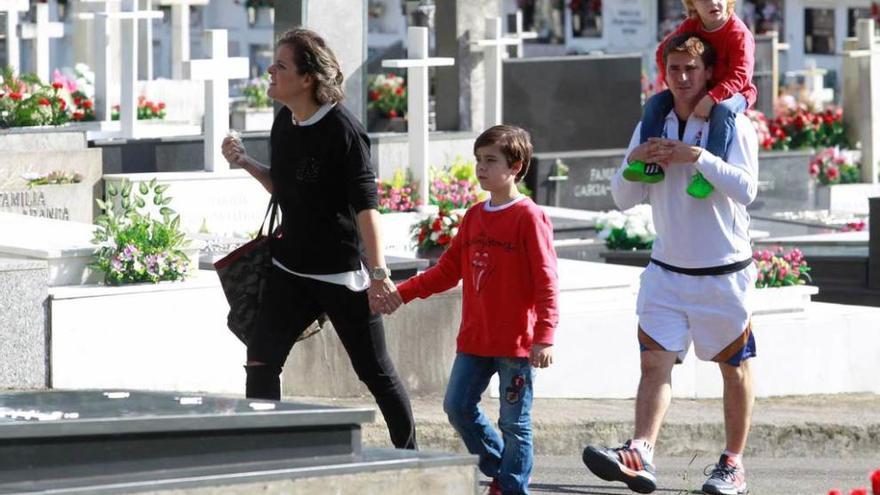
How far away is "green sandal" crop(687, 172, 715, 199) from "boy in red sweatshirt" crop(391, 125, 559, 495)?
0.47 meters

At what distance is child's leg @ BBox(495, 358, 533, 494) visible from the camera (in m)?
5.52

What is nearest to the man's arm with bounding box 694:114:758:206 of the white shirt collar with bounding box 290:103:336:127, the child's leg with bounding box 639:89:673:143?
the child's leg with bounding box 639:89:673:143

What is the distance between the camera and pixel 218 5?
3197 cm

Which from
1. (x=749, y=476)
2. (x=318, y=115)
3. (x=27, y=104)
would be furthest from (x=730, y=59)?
(x=27, y=104)

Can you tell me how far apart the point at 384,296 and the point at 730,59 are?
1.26m

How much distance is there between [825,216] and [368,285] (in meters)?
12.0

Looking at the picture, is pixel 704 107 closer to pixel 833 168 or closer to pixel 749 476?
pixel 749 476

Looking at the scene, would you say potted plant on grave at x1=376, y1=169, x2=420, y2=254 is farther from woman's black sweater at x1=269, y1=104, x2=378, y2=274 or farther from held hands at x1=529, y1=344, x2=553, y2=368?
held hands at x1=529, y1=344, x2=553, y2=368

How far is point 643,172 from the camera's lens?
5.78 m

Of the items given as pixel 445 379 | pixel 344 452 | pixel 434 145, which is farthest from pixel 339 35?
pixel 344 452

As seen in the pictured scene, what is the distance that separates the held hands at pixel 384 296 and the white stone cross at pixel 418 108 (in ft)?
22.5

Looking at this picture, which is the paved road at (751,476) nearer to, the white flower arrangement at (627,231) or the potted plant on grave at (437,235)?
the potted plant on grave at (437,235)

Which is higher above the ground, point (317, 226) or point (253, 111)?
point (253, 111)

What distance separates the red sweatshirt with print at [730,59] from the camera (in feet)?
18.8
